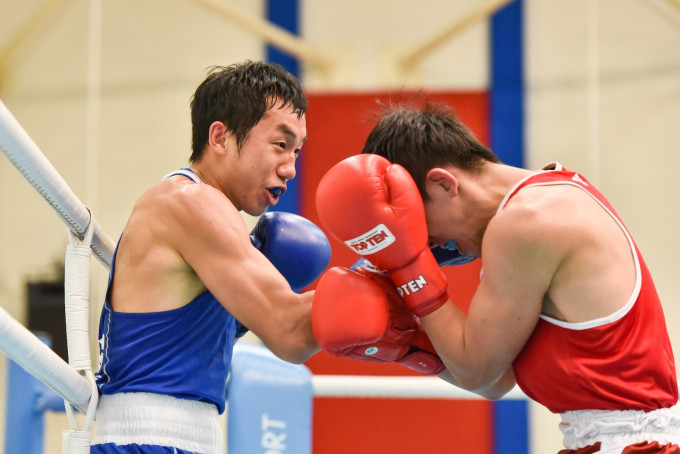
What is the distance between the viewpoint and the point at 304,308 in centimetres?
178

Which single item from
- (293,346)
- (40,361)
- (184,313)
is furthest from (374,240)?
(40,361)

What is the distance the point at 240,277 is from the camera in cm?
172

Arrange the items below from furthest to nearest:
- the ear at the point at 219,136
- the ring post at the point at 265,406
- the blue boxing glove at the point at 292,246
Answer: the ring post at the point at 265,406 < the blue boxing glove at the point at 292,246 < the ear at the point at 219,136

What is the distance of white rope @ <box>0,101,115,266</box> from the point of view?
1430 mm

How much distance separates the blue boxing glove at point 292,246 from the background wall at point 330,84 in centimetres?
307

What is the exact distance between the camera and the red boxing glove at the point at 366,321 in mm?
1733

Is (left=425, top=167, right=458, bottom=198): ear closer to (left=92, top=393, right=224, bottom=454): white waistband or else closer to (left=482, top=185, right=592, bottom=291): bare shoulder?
(left=482, top=185, right=592, bottom=291): bare shoulder

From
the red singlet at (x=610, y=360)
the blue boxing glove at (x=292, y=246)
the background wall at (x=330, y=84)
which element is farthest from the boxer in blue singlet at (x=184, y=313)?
the background wall at (x=330, y=84)

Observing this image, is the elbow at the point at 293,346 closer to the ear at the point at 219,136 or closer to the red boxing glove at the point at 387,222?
the red boxing glove at the point at 387,222

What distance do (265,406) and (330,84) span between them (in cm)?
354

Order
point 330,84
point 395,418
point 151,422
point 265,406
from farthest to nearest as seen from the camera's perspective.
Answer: point 330,84, point 395,418, point 265,406, point 151,422

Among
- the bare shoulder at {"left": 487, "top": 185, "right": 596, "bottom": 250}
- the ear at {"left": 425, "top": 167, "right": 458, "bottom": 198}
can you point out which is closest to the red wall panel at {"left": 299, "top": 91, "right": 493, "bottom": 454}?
the ear at {"left": 425, "top": 167, "right": 458, "bottom": 198}

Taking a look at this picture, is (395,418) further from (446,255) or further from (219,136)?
(219,136)

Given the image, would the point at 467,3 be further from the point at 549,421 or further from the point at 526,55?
the point at 549,421
